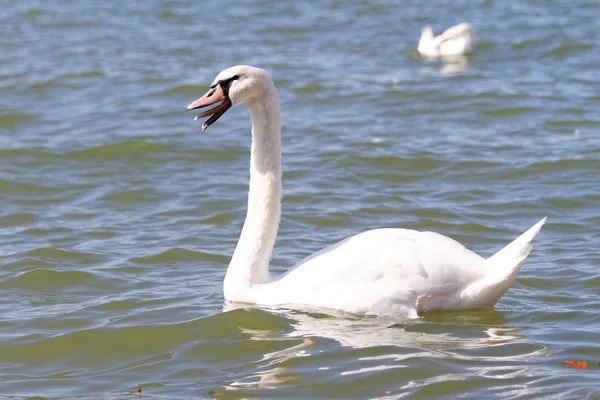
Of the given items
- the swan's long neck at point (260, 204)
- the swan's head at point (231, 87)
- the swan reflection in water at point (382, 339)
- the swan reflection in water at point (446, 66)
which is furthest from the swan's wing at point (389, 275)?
the swan reflection in water at point (446, 66)

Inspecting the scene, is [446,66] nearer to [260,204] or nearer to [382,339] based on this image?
[260,204]

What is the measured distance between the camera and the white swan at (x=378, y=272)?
629 cm

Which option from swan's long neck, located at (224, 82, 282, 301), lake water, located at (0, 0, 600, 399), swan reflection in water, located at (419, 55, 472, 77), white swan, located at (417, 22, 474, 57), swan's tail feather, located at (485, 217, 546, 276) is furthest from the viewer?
white swan, located at (417, 22, 474, 57)

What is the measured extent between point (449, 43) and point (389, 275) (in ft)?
35.4

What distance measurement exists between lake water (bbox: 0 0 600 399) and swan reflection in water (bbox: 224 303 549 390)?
18 mm

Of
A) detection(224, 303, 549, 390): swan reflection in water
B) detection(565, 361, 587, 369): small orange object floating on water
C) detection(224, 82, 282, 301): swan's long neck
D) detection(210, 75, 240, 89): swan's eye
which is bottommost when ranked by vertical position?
detection(565, 361, 587, 369): small orange object floating on water

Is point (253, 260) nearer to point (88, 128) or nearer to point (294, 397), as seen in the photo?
point (294, 397)

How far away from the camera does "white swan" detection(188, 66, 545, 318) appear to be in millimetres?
6285

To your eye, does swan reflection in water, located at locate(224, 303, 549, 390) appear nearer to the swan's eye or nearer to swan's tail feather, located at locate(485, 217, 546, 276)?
swan's tail feather, located at locate(485, 217, 546, 276)

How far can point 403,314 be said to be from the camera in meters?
6.36

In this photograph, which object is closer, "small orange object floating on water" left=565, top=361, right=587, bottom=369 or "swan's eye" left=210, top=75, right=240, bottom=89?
"small orange object floating on water" left=565, top=361, right=587, bottom=369

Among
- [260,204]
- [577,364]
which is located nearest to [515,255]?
[577,364]

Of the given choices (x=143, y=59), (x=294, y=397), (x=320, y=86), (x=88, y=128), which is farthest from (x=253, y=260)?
(x=143, y=59)

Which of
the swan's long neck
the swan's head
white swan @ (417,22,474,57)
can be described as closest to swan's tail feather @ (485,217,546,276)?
the swan's long neck
